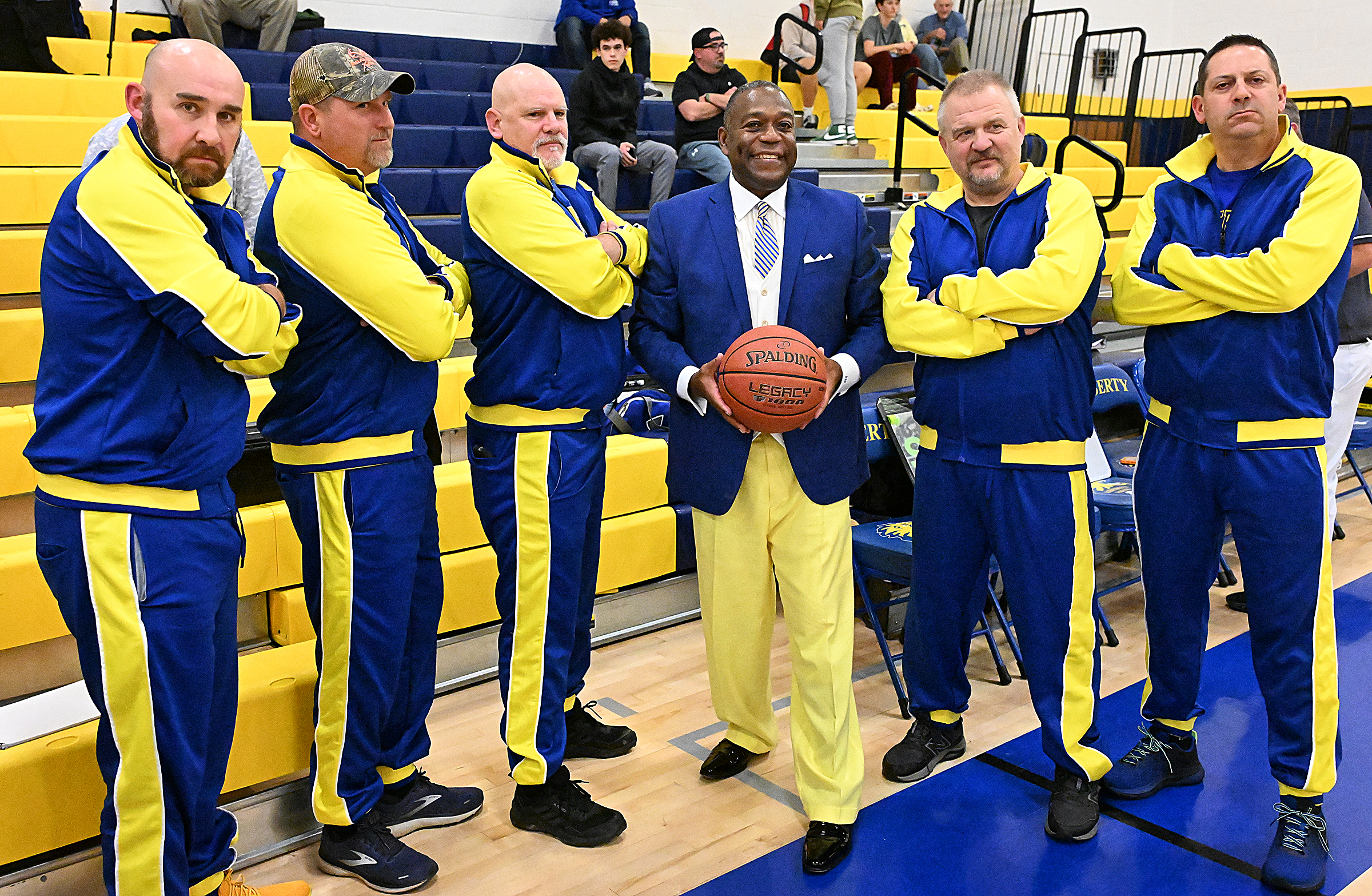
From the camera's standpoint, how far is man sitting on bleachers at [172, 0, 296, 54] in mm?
6465

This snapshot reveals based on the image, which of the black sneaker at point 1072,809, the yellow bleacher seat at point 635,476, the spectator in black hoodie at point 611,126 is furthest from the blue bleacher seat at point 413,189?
the black sneaker at point 1072,809

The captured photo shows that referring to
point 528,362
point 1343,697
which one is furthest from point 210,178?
point 1343,697

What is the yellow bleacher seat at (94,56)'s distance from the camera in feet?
19.3

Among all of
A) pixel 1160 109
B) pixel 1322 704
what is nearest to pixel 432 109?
pixel 1322 704

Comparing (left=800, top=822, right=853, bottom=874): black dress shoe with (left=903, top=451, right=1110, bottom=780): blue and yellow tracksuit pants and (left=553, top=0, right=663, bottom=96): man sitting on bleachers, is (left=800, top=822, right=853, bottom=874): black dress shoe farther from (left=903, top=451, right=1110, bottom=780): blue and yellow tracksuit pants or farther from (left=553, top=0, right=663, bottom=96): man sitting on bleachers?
(left=553, top=0, right=663, bottom=96): man sitting on bleachers

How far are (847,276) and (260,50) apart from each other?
5185mm

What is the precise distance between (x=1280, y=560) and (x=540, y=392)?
67.8 inches

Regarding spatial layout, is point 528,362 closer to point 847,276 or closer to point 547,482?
point 547,482

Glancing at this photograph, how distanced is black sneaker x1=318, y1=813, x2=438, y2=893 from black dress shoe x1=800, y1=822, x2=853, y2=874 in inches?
33.3

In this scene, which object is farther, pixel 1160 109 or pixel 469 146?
pixel 1160 109

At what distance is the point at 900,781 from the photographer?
2.99 m

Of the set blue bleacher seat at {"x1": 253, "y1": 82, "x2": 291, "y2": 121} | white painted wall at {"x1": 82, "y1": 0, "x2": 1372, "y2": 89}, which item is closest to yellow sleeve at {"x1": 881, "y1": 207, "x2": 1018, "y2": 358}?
blue bleacher seat at {"x1": 253, "y1": 82, "x2": 291, "y2": 121}

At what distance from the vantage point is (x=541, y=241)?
2.51 m

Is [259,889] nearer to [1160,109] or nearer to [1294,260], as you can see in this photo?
[1294,260]
